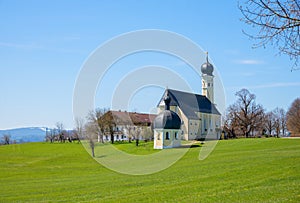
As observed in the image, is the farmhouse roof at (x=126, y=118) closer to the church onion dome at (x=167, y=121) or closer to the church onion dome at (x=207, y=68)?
the church onion dome at (x=207, y=68)

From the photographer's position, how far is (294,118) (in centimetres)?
7575

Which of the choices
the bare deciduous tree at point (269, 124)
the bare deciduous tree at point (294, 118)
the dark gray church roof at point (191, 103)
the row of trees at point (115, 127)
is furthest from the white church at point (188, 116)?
the bare deciduous tree at point (294, 118)

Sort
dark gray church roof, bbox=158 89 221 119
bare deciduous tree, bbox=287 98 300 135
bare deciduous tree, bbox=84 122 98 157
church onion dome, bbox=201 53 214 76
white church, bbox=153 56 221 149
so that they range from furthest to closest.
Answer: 1. church onion dome, bbox=201 53 214 76
2. dark gray church roof, bbox=158 89 221 119
3. bare deciduous tree, bbox=287 98 300 135
4. white church, bbox=153 56 221 149
5. bare deciduous tree, bbox=84 122 98 157

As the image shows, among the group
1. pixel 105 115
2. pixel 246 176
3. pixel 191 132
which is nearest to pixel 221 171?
pixel 246 176

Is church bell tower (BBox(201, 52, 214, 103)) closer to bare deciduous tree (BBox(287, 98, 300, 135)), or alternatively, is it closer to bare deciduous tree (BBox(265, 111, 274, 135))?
bare deciduous tree (BBox(265, 111, 274, 135))

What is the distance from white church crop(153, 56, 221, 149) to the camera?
185 ft

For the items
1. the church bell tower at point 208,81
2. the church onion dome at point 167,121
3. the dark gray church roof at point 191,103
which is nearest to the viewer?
the church onion dome at point 167,121

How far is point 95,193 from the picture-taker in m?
16.3

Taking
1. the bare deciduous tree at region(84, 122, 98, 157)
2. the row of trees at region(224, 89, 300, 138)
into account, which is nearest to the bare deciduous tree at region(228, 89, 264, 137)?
the row of trees at region(224, 89, 300, 138)

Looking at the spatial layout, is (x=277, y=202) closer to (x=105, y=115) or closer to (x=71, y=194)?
(x=71, y=194)

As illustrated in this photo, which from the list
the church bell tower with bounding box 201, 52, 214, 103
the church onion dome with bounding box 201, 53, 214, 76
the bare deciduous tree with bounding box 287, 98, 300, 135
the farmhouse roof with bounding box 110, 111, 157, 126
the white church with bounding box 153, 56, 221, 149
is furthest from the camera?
the church bell tower with bounding box 201, 52, 214, 103

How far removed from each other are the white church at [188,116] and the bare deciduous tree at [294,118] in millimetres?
15183

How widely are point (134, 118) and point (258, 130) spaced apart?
29675 mm

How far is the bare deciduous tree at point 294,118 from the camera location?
73438mm
